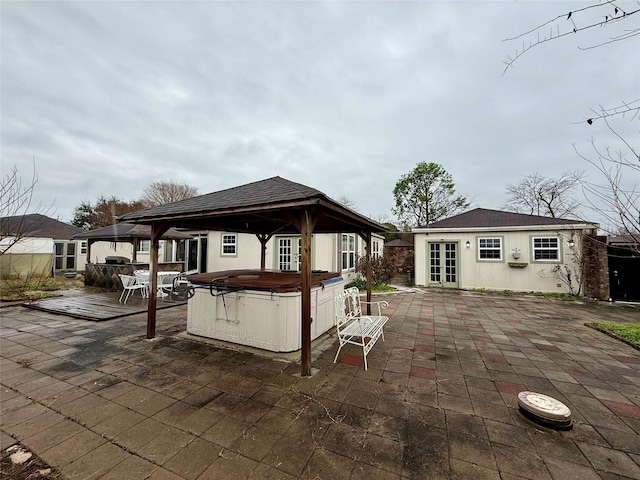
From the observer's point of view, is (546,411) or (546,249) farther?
(546,249)

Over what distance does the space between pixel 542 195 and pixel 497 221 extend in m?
11.2

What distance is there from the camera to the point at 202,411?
7.36 feet

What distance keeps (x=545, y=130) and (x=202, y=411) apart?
6.32m

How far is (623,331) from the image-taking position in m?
4.50

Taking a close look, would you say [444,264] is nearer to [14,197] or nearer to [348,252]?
[348,252]

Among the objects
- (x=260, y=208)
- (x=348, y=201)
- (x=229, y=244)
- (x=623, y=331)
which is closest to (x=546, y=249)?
(x=623, y=331)

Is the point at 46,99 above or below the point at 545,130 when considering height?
above

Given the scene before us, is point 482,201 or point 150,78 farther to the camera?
point 482,201

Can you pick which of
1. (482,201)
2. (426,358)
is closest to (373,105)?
(426,358)

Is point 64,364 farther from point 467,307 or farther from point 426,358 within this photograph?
point 467,307

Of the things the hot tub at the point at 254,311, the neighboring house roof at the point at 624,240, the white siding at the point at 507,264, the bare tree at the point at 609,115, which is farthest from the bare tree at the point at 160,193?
the neighboring house roof at the point at 624,240

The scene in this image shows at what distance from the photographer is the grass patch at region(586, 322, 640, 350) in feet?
13.4

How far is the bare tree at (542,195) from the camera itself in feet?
50.5

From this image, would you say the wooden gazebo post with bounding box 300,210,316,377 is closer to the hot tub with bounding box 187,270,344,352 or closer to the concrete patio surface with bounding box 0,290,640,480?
the concrete patio surface with bounding box 0,290,640,480
